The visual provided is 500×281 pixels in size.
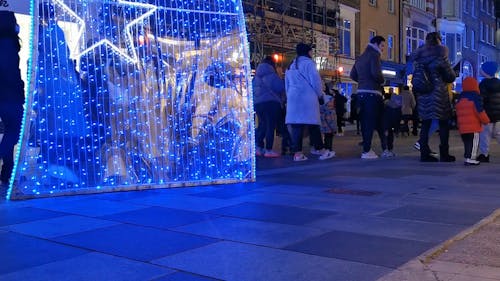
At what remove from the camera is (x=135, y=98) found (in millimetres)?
6891

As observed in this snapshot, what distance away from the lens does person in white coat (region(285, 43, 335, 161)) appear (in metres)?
9.62

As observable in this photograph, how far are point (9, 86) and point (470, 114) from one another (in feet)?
20.6

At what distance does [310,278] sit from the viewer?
3.54 meters

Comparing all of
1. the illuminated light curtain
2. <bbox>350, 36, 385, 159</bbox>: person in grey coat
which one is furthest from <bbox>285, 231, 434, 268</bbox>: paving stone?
<bbox>350, 36, 385, 159</bbox>: person in grey coat

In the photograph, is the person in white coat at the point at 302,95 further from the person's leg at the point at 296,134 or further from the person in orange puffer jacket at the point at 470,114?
the person in orange puffer jacket at the point at 470,114

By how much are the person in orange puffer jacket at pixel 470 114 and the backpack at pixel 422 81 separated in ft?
1.65

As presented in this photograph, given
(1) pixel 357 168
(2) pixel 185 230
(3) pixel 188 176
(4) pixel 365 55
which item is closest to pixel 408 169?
(1) pixel 357 168

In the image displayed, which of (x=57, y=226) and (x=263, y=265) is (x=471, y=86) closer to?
(x=263, y=265)

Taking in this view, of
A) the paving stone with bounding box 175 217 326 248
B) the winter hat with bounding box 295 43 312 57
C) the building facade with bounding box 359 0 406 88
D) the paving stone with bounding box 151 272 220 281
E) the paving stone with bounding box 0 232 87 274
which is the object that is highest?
the building facade with bounding box 359 0 406 88

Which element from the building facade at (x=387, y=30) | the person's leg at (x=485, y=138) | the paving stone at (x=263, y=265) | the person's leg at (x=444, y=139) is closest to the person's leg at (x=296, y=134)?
the person's leg at (x=444, y=139)

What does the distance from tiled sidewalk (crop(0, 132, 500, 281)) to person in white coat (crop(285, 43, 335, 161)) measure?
2.14 m

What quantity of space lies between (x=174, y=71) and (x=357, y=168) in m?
3.34

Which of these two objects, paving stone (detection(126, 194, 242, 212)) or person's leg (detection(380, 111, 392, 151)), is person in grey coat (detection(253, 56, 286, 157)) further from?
paving stone (detection(126, 194, 242, 212))

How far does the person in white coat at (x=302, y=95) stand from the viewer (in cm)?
962
